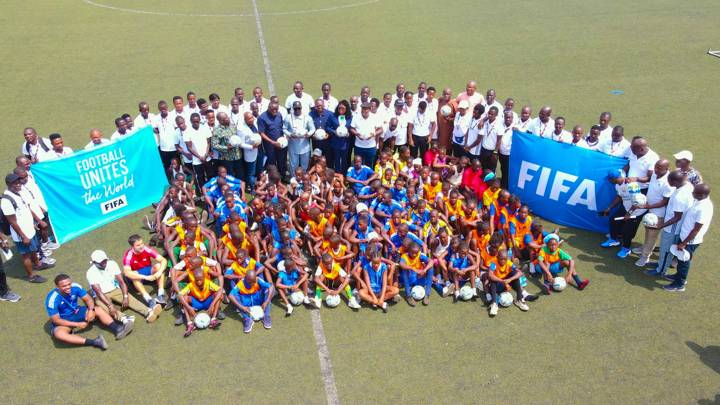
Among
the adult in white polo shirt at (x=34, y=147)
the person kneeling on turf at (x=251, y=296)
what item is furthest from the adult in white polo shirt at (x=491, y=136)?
the adult in white polo shirt at (x=34, y=147)

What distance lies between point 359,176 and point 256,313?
3591 millimetres

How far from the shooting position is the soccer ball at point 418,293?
25.8 feet

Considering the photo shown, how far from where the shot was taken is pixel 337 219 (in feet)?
30.1

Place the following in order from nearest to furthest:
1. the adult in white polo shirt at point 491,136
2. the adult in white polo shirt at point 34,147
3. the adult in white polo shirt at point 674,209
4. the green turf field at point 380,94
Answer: the green turf field at point 380,94 → the adult in white polo shirt at point 674,209 → the adult in white polo shirt at point 34,147 → the adult in white polo shirt at point 491,136

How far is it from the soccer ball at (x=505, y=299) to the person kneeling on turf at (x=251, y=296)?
3.30 m

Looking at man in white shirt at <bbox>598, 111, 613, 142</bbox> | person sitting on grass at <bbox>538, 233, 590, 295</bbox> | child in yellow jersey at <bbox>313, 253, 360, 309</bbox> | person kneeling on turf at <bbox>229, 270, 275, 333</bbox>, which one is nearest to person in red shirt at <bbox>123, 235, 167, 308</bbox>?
person kneeling on turf at <bbox>229, 270, 275, 333</bbox>

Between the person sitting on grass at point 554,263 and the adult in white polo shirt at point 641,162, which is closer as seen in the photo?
the person sitting on grass at point 554,263

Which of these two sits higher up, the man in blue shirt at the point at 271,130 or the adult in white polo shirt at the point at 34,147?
the adult in white polo shirt at the point at 34,147

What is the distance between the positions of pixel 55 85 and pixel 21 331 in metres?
11.2

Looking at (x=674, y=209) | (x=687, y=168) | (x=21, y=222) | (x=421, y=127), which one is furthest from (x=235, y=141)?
(x=687, y=168)

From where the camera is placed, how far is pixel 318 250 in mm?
8250

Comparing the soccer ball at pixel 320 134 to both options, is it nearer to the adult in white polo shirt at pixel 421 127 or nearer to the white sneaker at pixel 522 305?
the adult in white polo shirt at pixel 421 127

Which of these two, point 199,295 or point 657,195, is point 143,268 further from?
point 657,195

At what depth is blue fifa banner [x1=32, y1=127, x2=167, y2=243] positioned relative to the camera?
8.98m
